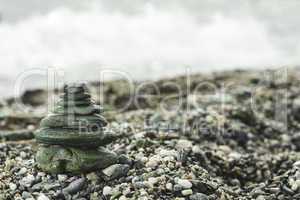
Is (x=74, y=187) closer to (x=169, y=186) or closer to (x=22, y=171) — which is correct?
(x=22, y=171)

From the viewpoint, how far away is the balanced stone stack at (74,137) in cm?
721

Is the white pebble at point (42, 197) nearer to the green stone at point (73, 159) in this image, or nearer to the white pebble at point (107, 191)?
the green stone at point (73, 159)

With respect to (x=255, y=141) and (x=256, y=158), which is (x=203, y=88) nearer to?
(x=255, y=141)

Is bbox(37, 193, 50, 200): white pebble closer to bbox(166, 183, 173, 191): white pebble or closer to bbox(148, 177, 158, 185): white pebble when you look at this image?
bbox(148, 177, 158, 185): white pebble

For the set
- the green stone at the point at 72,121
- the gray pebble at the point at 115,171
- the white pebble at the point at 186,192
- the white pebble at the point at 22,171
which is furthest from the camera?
the white pebble at the point at 22,171

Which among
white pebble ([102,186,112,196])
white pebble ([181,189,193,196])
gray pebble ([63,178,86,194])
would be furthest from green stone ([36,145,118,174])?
white pebble ([181,189,193,196])

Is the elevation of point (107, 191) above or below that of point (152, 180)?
below

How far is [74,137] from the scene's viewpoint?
23.8 ft

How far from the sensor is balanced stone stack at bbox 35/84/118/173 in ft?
23.7

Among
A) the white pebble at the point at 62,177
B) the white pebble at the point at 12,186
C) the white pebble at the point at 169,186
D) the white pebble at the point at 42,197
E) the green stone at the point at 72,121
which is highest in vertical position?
the green stone at the point at 72,121

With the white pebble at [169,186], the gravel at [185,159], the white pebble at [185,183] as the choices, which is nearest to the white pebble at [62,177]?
the gravel at [185,159]

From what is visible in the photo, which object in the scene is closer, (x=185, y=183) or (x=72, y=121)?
(x=185, y=183)

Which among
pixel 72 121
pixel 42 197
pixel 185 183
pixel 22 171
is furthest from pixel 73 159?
pixel 185 183

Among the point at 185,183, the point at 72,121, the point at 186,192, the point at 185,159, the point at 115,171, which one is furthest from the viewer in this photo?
the point at 185,159
